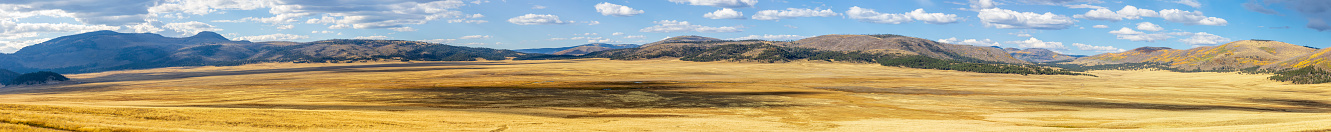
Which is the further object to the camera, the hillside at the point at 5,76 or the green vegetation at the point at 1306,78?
the hillside at the point at 5,76

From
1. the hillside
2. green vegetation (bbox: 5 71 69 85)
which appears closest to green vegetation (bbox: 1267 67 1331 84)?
green vegetation (bbox: 5 71 69 85)

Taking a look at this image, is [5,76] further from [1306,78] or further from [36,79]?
[1306,78]

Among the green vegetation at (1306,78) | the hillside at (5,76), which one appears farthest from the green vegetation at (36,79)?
the green vegetation at (1306,78)

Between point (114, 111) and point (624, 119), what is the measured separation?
24.4 meters

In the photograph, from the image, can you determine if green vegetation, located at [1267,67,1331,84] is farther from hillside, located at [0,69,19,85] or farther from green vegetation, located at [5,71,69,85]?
hillside, located at [0,69,19,85]

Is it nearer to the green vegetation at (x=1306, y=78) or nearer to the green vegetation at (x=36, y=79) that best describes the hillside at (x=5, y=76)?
the green vegetation at (x=36, y=79)

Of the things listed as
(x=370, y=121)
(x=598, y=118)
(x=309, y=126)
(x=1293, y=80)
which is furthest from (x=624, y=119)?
(x=1293, y=80)

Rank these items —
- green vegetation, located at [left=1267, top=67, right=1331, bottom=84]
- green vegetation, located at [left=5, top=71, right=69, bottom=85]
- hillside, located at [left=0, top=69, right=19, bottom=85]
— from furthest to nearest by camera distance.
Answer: hillside, located at [left=0, top=69, right=19, bottom=85], green vegetation, located at [left=5, top=71, right=69, bottom=85], green vegetation, located at [left=1267, top=67, right=1331, bottom=84]

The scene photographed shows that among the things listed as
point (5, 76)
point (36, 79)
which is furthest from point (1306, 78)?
point (5, 76)

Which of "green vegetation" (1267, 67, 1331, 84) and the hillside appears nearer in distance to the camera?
"green vegetation" (1267, 67, 1331, 84)

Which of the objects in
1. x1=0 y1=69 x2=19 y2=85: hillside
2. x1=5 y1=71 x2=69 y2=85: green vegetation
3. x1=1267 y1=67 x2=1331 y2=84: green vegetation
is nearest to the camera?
x1=1267 y1=67 x2=1331 y2=84: green vegetation

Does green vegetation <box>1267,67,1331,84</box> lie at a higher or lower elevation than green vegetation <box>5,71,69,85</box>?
higher

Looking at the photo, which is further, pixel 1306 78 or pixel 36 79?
pixel 36 79

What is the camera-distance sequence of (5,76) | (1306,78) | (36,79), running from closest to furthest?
(1306,78) → (36,79) → (5,76)
